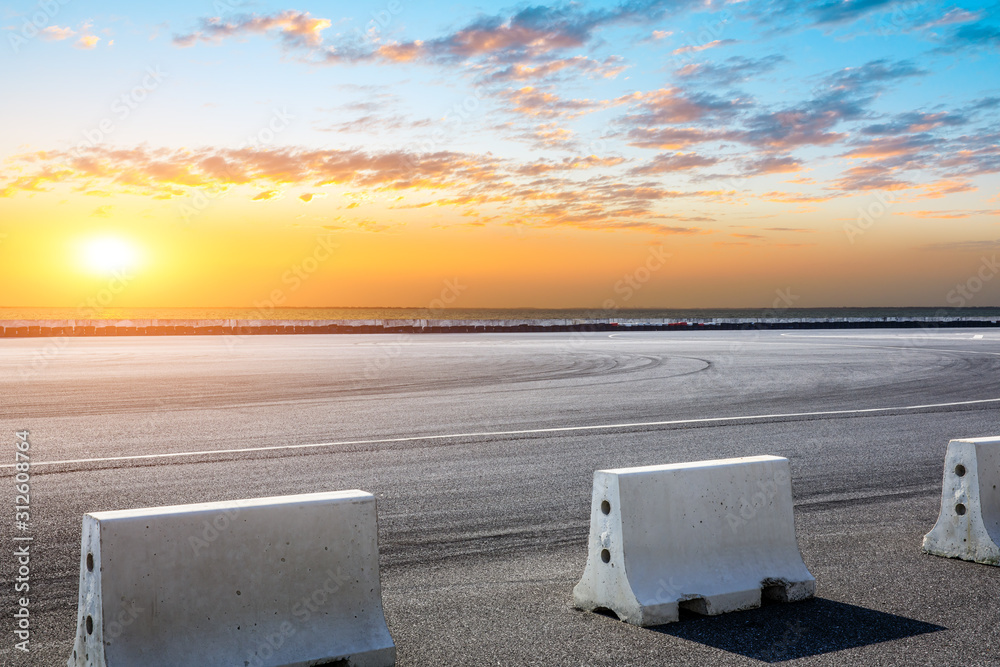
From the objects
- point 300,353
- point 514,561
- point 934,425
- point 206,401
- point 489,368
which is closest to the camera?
point 514,561

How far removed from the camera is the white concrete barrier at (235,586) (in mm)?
3748

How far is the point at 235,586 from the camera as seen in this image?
157 inches

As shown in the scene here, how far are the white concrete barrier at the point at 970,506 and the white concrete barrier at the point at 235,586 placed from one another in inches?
156

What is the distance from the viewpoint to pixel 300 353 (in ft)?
102

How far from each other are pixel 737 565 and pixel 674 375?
16.2 metres

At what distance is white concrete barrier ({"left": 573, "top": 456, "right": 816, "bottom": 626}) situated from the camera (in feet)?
15.9

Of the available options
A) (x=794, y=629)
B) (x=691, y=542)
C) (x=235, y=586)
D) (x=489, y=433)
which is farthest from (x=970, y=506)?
(x=489, y=433)

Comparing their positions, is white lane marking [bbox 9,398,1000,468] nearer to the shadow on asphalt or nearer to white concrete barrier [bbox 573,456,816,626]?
white concrete barrier [bbox 573,456,816,626]

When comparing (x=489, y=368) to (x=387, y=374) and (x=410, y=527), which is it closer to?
(x=387, y=374)

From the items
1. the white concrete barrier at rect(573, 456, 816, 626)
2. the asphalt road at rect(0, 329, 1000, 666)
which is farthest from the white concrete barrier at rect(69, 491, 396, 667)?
the white concrete barrier at rect(573, 456, 816, 626)

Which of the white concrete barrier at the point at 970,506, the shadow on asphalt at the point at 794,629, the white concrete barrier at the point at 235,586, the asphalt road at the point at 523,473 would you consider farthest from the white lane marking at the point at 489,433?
the shadow on asphalt at the point at 794,629

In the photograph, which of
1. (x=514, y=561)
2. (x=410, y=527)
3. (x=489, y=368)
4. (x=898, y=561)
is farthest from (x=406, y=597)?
(x=489, y=368)

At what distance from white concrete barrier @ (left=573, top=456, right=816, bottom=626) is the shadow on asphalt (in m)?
0.10

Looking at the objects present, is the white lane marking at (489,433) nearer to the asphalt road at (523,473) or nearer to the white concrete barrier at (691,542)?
the asphalt road at (523,473)
